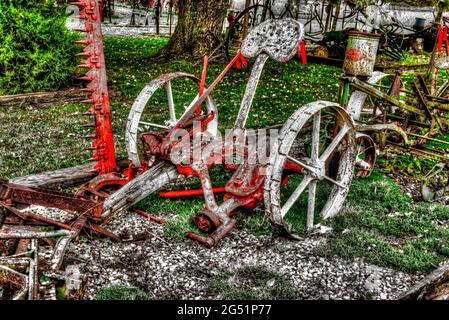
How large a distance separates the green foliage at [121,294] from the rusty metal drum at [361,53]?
115 inches

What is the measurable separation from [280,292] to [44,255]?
64.5 inches

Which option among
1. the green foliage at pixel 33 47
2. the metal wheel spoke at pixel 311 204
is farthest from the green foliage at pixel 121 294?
the green foliage at pixel 33 47

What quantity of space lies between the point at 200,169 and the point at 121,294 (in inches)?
53.1

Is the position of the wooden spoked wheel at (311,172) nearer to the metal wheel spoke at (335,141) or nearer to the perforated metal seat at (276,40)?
the metal wheel spoke at (335,141)

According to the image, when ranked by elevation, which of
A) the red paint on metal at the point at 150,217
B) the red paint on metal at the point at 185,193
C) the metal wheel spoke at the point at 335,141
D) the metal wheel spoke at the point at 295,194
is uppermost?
the metal wheel spoke at the point at 335,141

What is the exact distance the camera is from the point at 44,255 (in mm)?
2957

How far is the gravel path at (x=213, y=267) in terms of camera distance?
3066 mm

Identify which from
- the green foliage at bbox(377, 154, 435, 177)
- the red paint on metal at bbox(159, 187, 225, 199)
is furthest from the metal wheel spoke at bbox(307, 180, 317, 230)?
the green foliage at bbox(377, 154, 435, 177)

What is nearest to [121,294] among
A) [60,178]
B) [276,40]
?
[60,178]

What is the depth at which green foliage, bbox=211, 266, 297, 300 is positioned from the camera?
2979 mm

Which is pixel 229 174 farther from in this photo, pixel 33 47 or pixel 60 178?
pixel 33 47

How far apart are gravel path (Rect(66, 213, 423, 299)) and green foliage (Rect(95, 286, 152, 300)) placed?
0.07m

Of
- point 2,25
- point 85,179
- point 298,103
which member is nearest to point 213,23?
point 298,103

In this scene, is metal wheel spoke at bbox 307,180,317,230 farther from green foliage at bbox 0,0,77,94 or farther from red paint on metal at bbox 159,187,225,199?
green foliage at bbox 0,0,77,94
